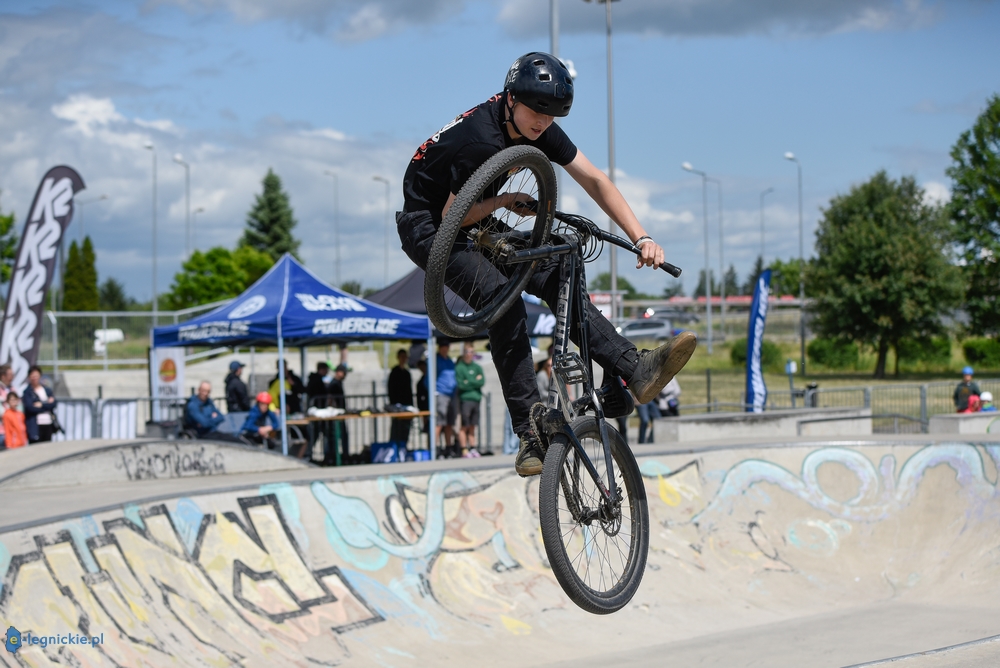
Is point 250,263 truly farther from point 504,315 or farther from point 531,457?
point 531,457

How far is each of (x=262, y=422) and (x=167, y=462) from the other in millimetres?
2344

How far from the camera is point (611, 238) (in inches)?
171

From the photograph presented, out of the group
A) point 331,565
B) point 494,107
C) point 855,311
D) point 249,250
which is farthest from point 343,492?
point 249,250

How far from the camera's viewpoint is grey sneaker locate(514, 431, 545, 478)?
4.36 metres

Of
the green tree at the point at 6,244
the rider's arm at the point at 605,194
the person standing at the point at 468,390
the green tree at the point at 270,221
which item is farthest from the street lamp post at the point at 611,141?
the green tree at the point at 270,221

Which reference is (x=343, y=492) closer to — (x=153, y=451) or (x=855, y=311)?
(x=153, y=451)

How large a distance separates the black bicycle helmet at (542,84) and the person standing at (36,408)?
1151 cm

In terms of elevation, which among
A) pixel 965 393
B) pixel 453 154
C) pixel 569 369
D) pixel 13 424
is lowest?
pixel 13 424

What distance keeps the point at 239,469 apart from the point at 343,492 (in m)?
3.82

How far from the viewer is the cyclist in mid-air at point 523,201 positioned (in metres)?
4.09

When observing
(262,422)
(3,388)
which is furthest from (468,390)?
(3,388)

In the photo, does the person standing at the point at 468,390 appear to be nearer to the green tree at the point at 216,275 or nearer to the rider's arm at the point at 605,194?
the rider's arm at the point at 605,194

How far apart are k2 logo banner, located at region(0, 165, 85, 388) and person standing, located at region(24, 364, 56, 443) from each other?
2.21 m

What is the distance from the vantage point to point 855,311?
42000mm
